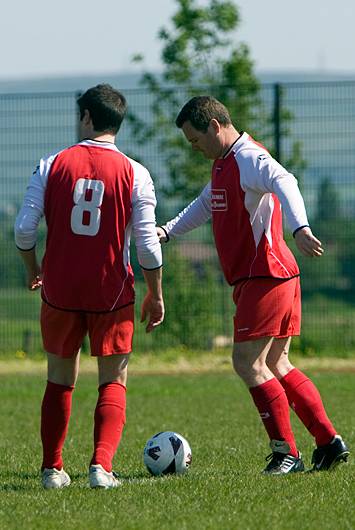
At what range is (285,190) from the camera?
6.96m

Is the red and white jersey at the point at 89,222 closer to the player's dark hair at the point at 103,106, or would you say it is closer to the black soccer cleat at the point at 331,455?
the player's dark hair at the point at 103,106

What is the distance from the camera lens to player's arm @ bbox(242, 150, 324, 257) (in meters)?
6.83

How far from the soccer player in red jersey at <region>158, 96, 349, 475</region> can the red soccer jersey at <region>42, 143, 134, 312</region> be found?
0.65 m

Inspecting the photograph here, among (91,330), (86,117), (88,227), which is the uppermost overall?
(86,117)

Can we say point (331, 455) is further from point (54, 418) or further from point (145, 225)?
point (145, 225)

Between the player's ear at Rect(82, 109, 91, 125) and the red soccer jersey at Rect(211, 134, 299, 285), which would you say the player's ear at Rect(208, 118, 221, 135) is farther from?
the player's ear at Rect(82, 109, 91, 125)

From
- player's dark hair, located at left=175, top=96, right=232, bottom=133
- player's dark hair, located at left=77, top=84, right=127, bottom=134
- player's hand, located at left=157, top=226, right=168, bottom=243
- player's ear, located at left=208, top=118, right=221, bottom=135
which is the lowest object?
player's hand, located at left=157, top=226, right=168, bottom=243

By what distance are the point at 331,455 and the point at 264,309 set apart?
3.04 feet

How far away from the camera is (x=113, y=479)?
22.7 feet

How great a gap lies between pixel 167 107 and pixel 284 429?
476 inches

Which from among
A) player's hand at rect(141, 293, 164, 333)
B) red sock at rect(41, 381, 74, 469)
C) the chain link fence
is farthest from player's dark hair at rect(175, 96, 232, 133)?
the chain link fence

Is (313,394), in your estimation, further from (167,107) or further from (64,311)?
(167,107)

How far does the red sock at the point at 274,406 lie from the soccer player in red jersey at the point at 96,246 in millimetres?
794

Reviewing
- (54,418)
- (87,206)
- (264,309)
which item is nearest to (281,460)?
(264,309)
